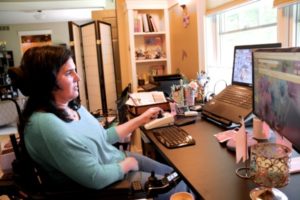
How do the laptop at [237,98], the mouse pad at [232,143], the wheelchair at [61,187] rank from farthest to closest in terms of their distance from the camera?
the laptop at [237,98] → the mouse pad at [232,143] → the wheelchair at [61,187]

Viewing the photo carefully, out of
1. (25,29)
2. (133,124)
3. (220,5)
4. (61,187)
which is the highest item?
(25,29)

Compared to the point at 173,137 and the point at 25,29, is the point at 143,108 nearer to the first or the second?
the point at 173,137

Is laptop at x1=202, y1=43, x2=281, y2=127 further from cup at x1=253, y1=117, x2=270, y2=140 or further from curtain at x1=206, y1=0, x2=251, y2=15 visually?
curtain at x1=206, y1=0, x2=251, y2=15

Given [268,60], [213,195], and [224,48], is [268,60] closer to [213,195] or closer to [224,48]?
[213,195]

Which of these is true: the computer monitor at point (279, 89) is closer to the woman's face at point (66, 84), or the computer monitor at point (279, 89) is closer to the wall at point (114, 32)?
the woman's face at point (66, 84)

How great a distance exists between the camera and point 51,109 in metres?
1.24

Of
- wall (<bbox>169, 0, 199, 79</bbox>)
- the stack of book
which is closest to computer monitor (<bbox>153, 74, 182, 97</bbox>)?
wall (<bbox>169, 0, 199, 79</bbox>)

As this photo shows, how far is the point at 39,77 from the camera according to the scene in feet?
3.98

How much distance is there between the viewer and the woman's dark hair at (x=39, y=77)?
3.95 feet

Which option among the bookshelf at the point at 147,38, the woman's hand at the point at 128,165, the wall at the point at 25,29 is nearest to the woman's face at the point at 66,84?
the woman's hand at the point at 128,165

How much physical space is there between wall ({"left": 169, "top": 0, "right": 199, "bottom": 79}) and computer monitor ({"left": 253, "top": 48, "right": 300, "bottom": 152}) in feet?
5.48

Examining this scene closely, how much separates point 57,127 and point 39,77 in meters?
0.25

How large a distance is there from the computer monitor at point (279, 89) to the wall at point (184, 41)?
167 cm

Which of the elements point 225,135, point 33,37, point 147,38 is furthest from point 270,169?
point 33,37
